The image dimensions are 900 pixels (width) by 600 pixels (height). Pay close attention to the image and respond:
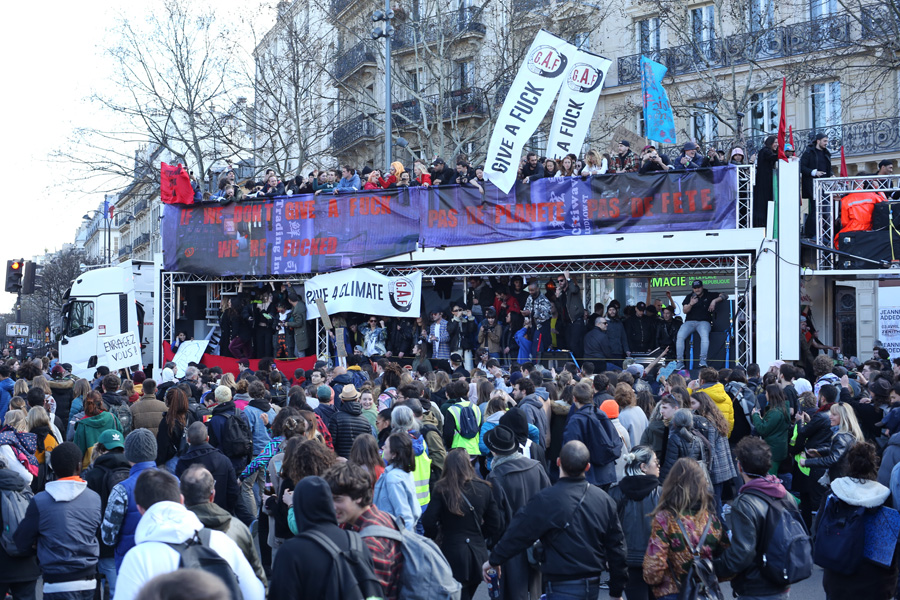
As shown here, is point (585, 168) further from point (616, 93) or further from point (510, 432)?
point (616, 93)

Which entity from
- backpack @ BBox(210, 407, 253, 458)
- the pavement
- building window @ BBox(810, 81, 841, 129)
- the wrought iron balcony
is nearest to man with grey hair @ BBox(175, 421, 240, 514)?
backpack @ BBox(210, 407, 253, 458)

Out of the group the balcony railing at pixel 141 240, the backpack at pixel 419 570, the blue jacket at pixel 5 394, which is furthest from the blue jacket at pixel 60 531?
the balcony railing at pixel 141 240

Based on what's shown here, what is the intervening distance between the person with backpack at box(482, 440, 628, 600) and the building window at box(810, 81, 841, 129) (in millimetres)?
24786

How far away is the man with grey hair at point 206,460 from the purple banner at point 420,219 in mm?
9996

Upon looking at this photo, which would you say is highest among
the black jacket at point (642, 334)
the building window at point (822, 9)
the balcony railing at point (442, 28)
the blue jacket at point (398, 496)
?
the balcony railing at point (442, 28)

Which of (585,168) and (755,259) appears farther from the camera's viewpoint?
(585,168)

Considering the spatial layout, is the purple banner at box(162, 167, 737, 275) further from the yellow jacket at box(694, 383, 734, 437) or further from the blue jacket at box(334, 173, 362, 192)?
the yellow jacket at box(694, 383, 734, 437)

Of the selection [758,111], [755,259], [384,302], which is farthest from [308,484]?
[758,111]

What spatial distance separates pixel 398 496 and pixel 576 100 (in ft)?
39.1

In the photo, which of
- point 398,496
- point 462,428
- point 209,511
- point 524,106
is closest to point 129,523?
point 209,511

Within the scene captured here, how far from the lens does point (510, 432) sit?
20.4 ft

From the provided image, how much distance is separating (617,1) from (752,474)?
1120 inches

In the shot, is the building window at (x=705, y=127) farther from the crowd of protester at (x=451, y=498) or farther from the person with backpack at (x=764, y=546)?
the person with backpack at (x=764, y=546)

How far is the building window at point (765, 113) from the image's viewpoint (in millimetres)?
27406
